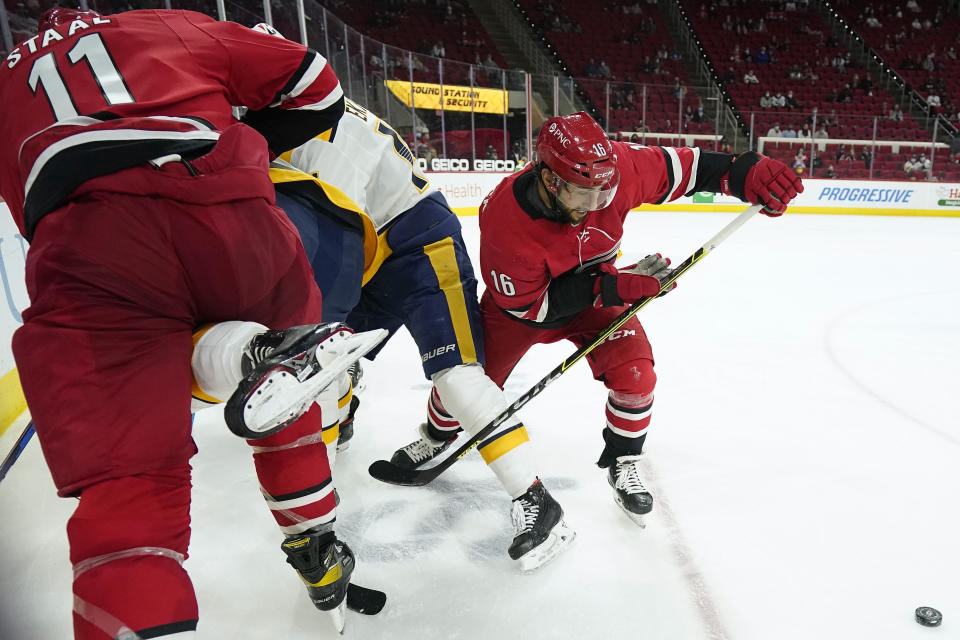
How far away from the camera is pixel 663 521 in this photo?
1710 millimetres

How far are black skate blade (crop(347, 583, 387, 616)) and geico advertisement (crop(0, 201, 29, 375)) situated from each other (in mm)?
1618

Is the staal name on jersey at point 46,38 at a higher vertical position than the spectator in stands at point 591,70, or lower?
lower

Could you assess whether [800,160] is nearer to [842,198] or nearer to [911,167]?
[842,198]

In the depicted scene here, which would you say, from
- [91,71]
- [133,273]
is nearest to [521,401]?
[133,273]

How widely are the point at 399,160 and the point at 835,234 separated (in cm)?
697

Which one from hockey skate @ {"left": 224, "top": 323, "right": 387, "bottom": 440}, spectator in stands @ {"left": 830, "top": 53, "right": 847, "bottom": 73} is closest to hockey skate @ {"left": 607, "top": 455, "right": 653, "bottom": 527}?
hockey skate @ {"left": 224, "top": 323, "right": 387, "bottom": 440}

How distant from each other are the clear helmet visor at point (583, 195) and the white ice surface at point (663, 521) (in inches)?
33.4

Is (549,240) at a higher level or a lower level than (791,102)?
lower

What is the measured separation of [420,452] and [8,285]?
61.3 inches

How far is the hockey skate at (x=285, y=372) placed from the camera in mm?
831

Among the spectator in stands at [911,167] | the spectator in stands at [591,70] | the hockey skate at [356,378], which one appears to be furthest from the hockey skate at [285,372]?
the spectator in stands at [591,70]

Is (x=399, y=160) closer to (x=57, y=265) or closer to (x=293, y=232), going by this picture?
(x=293, y=232)

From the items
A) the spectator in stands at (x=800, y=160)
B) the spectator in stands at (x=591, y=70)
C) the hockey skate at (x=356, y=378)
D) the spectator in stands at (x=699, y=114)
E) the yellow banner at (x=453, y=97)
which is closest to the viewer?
the hockey skate at (x=356, y=378)

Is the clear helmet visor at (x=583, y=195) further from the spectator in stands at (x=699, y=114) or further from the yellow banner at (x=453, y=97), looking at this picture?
the spectator in stands at (x=699, y=114)
